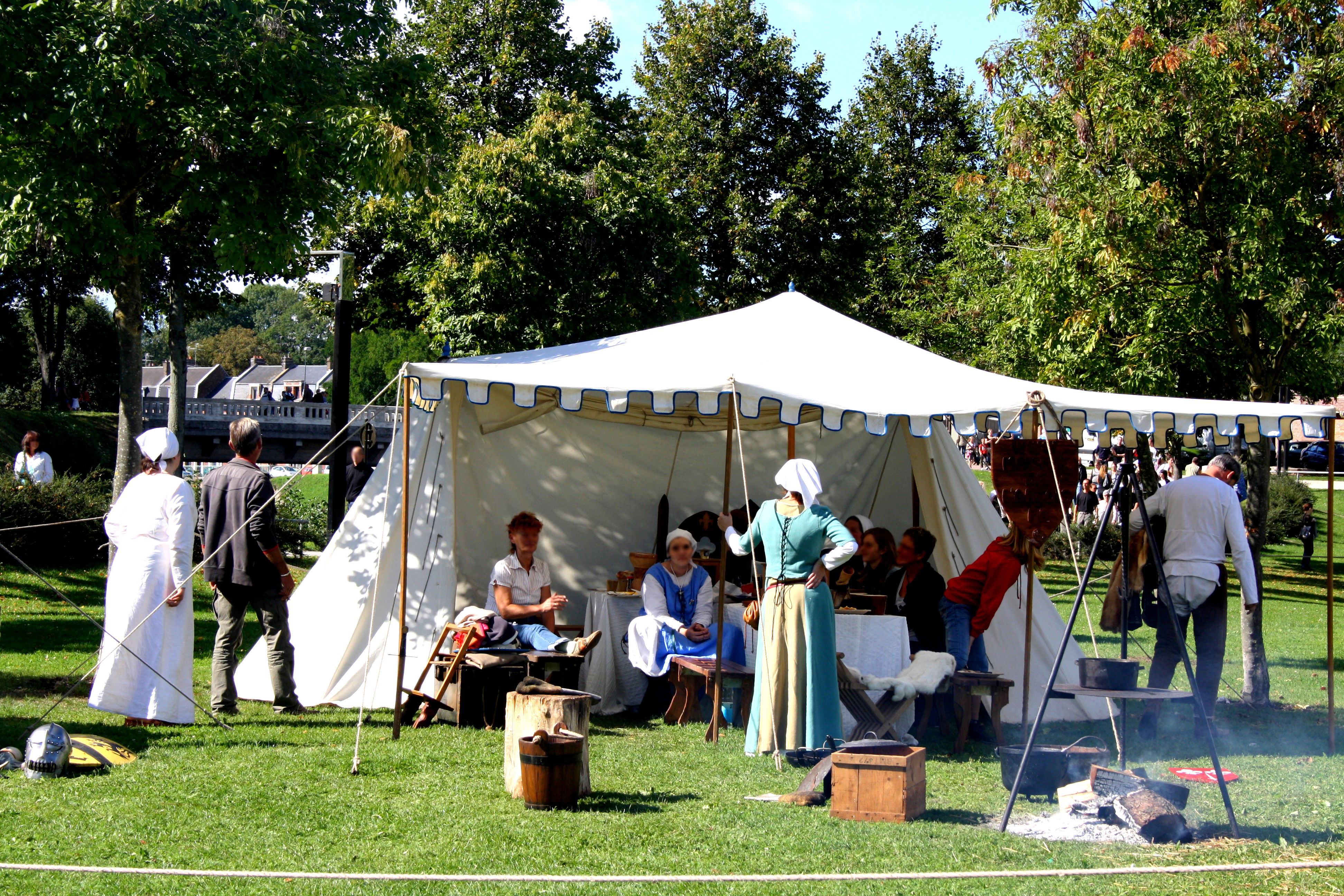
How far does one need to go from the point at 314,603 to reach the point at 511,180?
1217 centimetres

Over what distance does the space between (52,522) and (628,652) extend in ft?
27.3

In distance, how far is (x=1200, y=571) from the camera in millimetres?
6449

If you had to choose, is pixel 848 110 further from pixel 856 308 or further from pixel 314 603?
pixel 314 603

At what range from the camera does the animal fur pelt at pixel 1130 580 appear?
633 centimetres

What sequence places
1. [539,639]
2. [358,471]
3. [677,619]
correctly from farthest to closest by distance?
[358,471]
[677,619]
[539,639]

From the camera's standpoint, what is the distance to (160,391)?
256ft

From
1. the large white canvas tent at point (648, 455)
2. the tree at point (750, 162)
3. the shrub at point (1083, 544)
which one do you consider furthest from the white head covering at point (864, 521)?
the tree at point (750, 162)

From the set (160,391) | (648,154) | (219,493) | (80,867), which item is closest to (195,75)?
(219,493)

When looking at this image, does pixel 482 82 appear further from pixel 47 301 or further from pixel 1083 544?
pixel 47 301

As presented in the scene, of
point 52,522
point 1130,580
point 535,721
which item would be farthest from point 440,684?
point 52,522

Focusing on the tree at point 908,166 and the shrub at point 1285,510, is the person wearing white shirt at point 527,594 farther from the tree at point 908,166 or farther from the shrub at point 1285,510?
the shrub at point 1285,510

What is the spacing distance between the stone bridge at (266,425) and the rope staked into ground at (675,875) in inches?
1346

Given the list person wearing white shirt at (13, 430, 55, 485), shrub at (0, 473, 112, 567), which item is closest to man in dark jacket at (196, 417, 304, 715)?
shrub at (0, 473, 112, 567)

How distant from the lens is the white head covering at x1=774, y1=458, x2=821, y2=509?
223 inches
